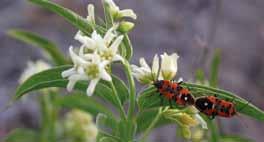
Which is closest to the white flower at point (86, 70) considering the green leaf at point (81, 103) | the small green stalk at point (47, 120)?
the green leaf at point (81, 103)

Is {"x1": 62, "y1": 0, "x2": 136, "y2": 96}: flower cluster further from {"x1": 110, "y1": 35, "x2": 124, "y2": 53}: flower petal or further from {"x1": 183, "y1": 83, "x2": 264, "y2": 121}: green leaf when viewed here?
{"x1": 183, "y1": 83, "x2": 264, "y2": 121}: green leaf

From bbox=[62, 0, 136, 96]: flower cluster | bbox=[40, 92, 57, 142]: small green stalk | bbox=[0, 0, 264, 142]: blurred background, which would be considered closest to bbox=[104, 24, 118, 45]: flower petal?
bbox=[62, 0, 136, 96]: flower cluster

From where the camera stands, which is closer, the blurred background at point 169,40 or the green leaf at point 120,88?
the green leaf at point 120,88

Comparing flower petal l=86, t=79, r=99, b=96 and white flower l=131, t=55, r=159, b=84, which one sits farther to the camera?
white flower l=131, t=55, r=159, b=84

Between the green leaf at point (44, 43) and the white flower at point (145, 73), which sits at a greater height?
the green leaf at point (44, 43)

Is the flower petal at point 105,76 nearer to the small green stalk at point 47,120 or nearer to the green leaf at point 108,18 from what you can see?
the green leaf at point 108,18

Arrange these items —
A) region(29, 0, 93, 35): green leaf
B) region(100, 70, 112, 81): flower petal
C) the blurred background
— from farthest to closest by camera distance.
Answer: the blurred background < region(29, 0, 93, 35): green leaf < region(100, 70, 112, 81): flower petal

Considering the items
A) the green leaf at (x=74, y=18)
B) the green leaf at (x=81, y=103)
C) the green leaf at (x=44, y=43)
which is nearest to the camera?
the green leaf at (x=74, y=18)
